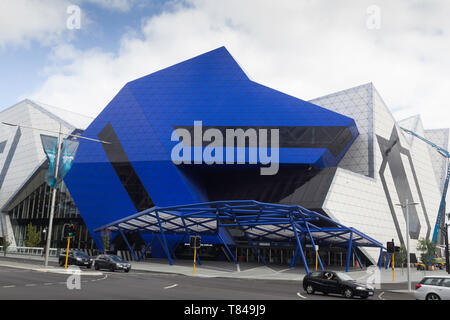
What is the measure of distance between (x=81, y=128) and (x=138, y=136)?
840 inches

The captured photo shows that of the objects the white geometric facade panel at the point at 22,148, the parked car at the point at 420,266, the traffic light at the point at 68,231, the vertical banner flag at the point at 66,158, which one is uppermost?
the white geometric facade panel at the point at 22,148

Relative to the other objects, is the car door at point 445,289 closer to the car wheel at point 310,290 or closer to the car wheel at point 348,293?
the car wheel at point 348,293

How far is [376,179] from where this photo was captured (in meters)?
60.0

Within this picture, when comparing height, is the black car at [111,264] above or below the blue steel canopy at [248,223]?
below

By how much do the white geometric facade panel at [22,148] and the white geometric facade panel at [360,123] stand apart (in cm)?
4267

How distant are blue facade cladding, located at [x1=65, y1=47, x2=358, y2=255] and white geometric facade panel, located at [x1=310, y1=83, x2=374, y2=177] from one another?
6319mm

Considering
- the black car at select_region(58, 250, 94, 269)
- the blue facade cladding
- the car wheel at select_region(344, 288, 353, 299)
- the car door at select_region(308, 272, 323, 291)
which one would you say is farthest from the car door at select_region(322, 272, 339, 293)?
the blue facade cladding

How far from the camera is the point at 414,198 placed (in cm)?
7062

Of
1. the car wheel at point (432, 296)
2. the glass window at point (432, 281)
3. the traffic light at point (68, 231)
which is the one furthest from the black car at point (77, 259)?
the car wheel at point (432, 296)

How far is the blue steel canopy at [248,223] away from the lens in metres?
37.0

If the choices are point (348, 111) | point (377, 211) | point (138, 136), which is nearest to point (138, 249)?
point (138, 136)

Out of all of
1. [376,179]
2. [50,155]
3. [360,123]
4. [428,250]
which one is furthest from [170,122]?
[428,250]

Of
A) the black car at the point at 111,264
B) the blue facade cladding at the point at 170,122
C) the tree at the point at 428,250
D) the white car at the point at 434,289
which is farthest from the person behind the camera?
the tree at the point at 428,250

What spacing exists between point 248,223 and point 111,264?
13.8 metres
